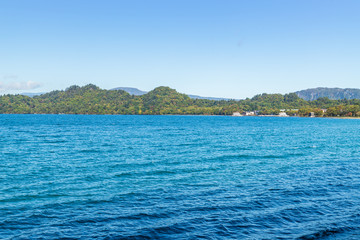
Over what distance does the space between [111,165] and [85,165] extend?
9.51 feet

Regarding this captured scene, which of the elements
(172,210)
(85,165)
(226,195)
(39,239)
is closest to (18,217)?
(39,239)

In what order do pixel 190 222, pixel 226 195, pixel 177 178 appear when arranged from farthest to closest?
pixel 177 178
pixel 226 195
pixel 190 222

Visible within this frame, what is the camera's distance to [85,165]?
3484 cm

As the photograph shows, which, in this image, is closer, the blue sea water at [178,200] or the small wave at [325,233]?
the small wave at [325,233]

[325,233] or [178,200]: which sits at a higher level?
[178,200]

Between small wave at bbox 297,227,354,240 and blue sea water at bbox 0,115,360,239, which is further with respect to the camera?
blue sea water at bbox 0,115,360,239

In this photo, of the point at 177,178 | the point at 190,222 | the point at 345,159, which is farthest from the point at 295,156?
the point at 190,222

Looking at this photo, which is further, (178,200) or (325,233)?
(178,200)

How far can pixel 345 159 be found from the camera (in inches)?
1613

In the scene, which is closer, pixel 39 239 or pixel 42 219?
pixel 39 239

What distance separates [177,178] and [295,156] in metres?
22.9

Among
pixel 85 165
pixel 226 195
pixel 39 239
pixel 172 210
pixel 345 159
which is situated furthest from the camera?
pixel 345 159

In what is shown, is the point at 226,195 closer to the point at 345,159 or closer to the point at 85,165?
the point at 85,165

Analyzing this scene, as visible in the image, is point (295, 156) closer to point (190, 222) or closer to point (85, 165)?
point (85, 165)
